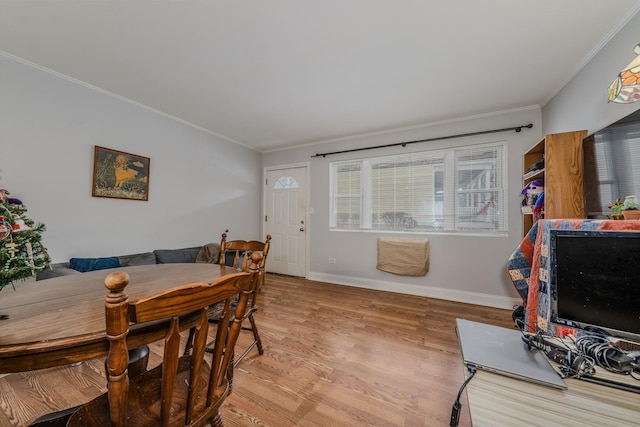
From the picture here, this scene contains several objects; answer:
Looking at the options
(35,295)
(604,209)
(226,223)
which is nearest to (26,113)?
(35,295)

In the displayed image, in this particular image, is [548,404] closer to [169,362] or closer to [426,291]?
[169,362]

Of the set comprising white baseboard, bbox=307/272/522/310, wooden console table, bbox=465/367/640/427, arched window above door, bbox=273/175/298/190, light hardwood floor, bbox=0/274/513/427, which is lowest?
light hardwood floor, bbox=0/274/513/427

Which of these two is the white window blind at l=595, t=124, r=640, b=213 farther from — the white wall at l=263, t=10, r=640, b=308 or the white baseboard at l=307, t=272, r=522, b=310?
the white baseboard at l=307, t=272, r=522, b=310

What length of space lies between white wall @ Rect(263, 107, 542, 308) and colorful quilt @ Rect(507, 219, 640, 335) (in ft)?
5.44

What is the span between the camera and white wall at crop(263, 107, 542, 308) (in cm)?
286

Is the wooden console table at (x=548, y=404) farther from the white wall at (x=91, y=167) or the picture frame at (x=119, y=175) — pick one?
the picture frame at (x=119, y=175)

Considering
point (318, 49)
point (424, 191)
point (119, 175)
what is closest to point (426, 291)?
point (424, 191)

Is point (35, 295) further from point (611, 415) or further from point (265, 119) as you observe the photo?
point (265, 119)

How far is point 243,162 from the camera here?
434 centimetres

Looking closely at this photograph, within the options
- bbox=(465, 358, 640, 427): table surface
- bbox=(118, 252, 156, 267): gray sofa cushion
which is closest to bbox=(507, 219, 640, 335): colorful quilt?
bbox=(465, 358, 640, 427): table surface

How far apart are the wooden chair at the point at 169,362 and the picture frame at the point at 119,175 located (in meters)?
2.48

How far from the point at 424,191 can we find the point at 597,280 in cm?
268

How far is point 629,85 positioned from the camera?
129 centimetres

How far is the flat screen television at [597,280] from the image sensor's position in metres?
0.75
